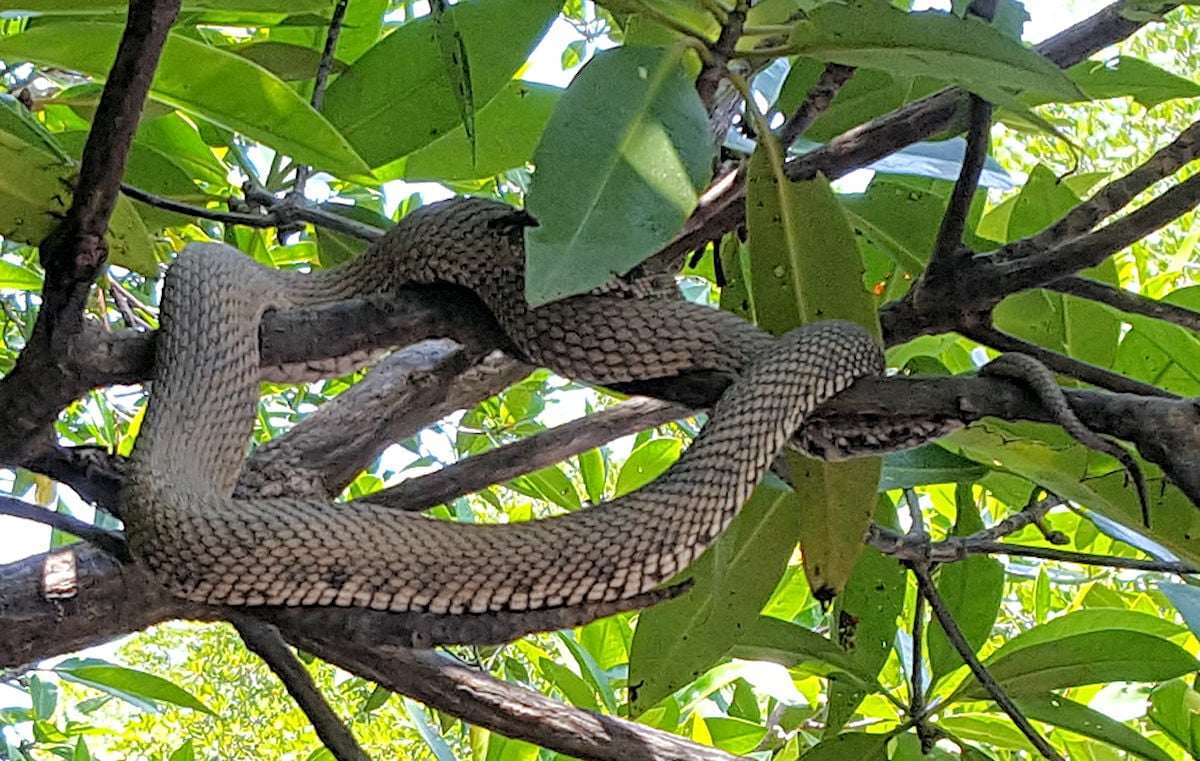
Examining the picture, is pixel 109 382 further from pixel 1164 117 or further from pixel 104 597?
pixel 1164 117

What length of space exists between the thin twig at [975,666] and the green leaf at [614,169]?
20.9 inches

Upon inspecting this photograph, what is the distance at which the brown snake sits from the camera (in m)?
0.88

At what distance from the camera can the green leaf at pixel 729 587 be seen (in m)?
1.10

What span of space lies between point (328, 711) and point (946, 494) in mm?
1045

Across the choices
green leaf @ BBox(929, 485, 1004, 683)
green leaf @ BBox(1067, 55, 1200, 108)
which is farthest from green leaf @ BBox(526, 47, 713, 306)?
green leaf @ BBox(929, 485, 1004, 683)

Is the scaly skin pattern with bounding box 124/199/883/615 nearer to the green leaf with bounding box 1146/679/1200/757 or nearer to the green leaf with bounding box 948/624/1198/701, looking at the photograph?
the green leaf with bounding box 948/624/1198/701

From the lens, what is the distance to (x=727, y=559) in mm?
1092

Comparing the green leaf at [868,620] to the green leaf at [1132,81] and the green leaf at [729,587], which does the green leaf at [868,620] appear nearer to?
the green leaf at [729,587]

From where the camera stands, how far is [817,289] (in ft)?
3.12

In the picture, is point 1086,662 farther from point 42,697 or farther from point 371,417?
point 42,697

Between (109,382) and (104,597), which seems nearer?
(109,382)

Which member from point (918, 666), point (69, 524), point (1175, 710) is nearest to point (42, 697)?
point (69, 524)

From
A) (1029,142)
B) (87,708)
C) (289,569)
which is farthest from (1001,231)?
(87,708)

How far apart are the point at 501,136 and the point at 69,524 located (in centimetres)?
57
